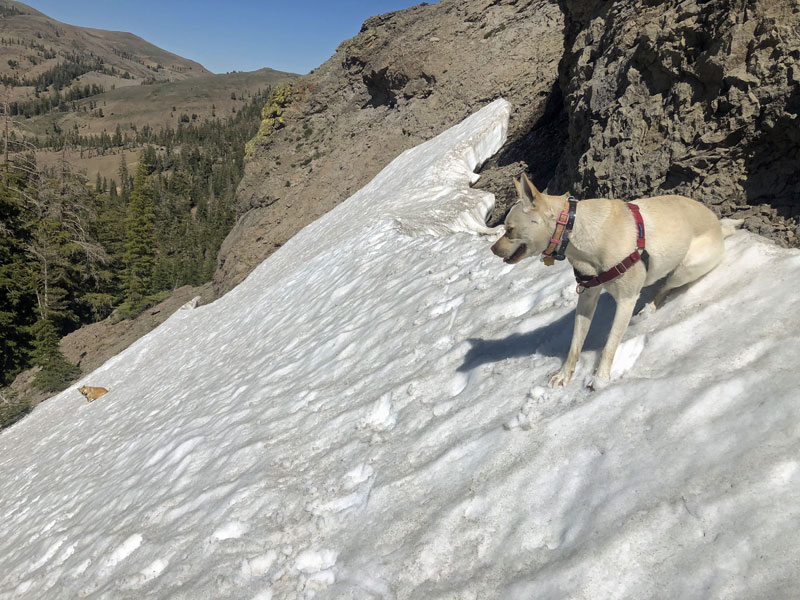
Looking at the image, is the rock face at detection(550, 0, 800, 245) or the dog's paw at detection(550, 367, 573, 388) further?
the rock face at detection(550, 0, 800, 245)

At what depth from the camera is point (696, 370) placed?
129 inches

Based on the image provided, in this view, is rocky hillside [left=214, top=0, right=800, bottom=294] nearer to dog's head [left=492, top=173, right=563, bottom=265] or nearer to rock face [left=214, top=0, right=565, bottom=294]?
rock face [left=214, top=0, right=565, bottom=294]

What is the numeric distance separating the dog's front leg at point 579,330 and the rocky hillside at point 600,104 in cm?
264

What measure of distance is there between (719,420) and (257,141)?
3461 cm

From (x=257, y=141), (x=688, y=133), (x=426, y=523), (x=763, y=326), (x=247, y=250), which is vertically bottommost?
(x=426, y=523)

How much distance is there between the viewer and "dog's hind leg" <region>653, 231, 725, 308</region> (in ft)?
12.1

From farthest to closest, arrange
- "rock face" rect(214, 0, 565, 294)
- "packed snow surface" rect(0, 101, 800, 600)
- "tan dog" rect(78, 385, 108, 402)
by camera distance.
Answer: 1. "rock face" rect(214, 0, 565, 294)
2. "tan dog" rect(78, 385, 108, 402)
3. "packed snow surface" rect(0, 101, 800, 600)

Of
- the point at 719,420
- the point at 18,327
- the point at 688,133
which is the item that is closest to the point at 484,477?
the point at 719,420

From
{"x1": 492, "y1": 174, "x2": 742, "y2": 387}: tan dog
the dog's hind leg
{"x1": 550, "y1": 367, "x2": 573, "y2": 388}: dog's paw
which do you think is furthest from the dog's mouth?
the dog's hind leg

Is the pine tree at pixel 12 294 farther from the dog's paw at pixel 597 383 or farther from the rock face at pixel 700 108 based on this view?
the dog's paw at pixel 597 383

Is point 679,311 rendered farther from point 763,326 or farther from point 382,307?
point 382,307

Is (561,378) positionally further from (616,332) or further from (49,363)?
(49,363)

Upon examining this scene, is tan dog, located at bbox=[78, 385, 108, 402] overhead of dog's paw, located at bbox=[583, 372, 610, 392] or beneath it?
beneath

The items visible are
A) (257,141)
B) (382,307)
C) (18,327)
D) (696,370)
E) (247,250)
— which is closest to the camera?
(696,370)
